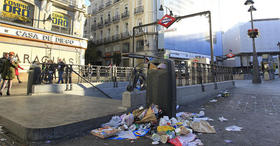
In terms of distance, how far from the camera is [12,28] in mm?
12305

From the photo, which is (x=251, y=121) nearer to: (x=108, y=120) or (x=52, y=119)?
(x=108, y=120)

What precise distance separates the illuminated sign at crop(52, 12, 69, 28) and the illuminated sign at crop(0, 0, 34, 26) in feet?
6.70

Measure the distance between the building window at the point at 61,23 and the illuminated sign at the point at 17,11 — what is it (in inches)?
82.5

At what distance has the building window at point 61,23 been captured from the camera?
15.7 m

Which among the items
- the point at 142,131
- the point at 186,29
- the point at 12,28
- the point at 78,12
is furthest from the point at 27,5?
the point at 186,29

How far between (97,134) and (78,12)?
1839 centimetres

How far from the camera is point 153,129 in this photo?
9.84ft

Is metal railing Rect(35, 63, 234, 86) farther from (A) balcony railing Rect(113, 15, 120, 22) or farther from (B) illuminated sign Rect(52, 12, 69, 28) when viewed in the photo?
(A) balcony railing Rect(113, 15, 120, 22)

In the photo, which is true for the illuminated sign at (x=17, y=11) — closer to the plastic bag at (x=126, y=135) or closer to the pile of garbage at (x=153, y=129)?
the pile of garbage at (x=153, y=129)

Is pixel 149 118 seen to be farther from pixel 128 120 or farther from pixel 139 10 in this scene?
pixel 139 10

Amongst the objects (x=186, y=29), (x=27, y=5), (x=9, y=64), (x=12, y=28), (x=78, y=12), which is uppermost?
(x=186, y=29)

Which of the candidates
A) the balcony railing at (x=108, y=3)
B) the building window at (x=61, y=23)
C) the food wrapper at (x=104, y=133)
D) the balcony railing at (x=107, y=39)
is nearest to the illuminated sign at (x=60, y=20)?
the building window at (x=61, y=23)

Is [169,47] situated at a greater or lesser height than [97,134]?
greater

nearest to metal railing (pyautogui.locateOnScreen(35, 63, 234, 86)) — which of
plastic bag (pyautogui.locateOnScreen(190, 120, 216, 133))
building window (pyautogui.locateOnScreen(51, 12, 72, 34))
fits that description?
plastic bag (pyautogui.locateOnScreen(190, 120, 216, 133))
